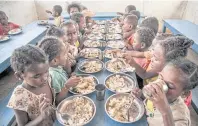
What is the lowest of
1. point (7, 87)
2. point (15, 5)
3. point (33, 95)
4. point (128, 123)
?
point (7, 87)

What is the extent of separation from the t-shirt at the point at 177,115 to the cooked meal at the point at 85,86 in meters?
0.57

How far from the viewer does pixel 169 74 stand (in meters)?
1.11

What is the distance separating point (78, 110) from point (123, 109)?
0.38 metres

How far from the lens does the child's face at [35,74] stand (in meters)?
1.14

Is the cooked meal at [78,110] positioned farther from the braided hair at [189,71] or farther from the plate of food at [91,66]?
the braided hair at [189,71]

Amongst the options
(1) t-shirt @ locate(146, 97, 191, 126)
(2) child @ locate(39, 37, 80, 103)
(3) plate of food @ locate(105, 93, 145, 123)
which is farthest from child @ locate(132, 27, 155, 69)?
(2) child @ locate(39, 37, 80, 103)

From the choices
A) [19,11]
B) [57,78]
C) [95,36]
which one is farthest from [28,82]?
[19,11]

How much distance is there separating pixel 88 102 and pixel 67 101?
0.19 meters

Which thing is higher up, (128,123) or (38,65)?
(38,65)

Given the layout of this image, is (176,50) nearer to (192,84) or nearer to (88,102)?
(192,84)

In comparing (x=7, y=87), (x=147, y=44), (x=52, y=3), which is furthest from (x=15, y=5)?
(x=147, y=44)

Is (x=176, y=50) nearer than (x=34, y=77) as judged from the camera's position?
No

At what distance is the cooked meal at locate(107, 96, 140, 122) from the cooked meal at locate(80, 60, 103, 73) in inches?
22.1

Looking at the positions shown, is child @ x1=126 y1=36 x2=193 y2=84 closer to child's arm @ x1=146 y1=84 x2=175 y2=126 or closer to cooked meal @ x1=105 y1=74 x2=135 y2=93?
cooked meal @ x1=105 y1=74 x2=135 y2=93
